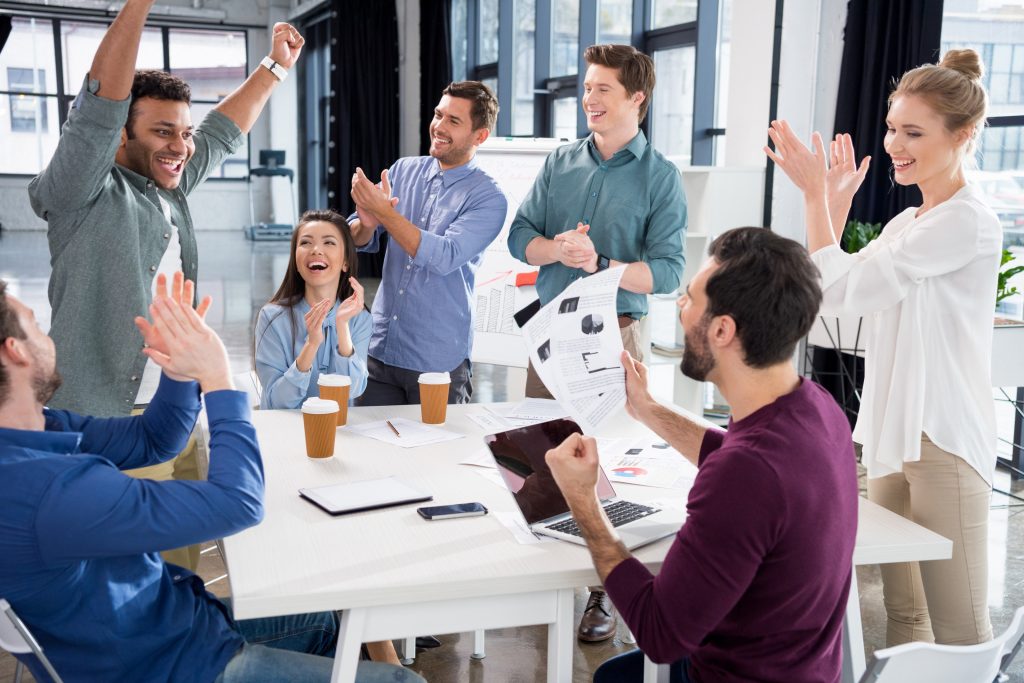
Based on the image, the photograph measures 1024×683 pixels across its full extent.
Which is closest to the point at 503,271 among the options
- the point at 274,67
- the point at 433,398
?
the point at 274,67

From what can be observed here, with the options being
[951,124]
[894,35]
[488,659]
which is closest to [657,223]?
[951,124]

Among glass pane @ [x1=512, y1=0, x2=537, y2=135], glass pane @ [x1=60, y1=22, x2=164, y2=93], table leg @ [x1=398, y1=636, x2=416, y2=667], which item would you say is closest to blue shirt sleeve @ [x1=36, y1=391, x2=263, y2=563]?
table leg @ [x1=398, y1=636, x2=416, y2=667]

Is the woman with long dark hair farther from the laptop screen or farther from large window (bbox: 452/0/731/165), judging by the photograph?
large window (bbox: 452/0/731/165)

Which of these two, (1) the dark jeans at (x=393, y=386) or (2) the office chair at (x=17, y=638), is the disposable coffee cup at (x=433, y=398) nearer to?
(1) the dark jeans at (x=393, y=386)

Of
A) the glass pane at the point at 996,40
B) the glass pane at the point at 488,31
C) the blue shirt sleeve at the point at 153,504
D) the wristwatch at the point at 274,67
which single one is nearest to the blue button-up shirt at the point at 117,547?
the blue shirt sleeve at the point at 153,504

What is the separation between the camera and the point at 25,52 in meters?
14.1

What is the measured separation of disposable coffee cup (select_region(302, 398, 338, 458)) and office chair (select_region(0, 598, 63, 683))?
0.72 meters

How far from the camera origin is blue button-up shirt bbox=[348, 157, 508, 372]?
296 cm

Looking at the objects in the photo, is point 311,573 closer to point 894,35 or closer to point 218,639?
point 218,639

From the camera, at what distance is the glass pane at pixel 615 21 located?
6605mm

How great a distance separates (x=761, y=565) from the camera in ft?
4.36

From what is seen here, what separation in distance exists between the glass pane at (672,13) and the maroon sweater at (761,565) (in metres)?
5.04

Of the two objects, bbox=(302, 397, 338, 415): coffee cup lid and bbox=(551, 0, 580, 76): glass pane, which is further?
bbox=(551, 0, 580, 76): glass pane

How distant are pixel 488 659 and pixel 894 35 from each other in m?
3.48
